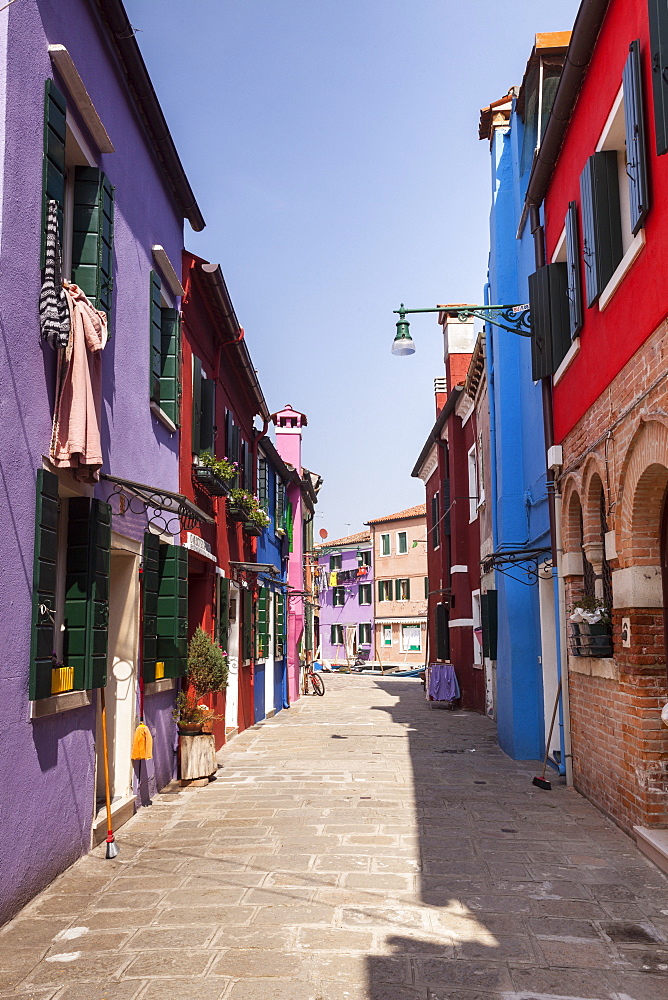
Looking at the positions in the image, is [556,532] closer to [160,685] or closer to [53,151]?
[160,685]

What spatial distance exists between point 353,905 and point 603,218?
564 cm

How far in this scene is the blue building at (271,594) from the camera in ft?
58.8

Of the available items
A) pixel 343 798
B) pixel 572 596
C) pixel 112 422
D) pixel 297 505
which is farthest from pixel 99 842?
pixel 297 505

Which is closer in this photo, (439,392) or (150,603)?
(150,603)

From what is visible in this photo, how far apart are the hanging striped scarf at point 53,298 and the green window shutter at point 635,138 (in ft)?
12.8

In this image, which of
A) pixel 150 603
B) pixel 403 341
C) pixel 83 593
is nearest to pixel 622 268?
pixel 403 341

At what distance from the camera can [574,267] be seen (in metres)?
8.77

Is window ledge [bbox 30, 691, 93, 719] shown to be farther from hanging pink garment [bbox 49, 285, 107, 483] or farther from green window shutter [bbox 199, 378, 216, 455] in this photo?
green window shutter [bbox 199, 378, 216, 455]

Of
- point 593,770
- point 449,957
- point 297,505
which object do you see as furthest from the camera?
point 297,505

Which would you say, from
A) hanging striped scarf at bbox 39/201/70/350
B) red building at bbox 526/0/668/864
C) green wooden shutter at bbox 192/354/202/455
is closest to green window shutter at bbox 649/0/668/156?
red building at bbox 526/0/668/864

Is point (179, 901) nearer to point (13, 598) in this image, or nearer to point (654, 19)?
point (13, 598)

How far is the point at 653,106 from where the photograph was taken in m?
5.73

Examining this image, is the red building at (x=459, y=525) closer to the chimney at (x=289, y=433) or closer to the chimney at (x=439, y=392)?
the chimney at (x=439, y=392)

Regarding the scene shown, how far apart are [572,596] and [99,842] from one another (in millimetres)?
5160
